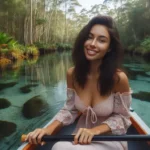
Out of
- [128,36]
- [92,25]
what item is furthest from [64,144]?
[128,36]

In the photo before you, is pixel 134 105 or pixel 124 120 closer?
pixel 124 120

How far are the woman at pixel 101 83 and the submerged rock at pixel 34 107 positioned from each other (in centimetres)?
340

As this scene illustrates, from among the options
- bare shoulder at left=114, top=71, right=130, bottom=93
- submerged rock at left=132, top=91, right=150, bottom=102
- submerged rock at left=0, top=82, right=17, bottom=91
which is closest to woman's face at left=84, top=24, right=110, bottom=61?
bare shoulder at left=114, top=71, right=130, bottom=93

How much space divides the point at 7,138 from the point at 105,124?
2631 mm

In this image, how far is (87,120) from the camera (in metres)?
1.85

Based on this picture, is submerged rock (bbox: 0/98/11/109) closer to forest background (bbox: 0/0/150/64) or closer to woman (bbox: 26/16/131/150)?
woman (bbox: 26/16/131/150)

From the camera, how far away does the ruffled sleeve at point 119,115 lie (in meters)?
1.72

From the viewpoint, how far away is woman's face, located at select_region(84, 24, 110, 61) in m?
1.70

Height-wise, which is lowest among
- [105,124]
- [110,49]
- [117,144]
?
[117,144]

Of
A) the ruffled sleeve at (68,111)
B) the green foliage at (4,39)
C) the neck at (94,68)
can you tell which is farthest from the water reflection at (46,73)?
the neck at (94,68)

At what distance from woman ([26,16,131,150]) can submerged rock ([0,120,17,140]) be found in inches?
97.4

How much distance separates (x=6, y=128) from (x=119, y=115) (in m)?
3.15

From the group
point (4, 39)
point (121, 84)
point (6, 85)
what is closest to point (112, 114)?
point (121, 84)

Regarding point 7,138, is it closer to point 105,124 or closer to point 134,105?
Answer: point 105,124
